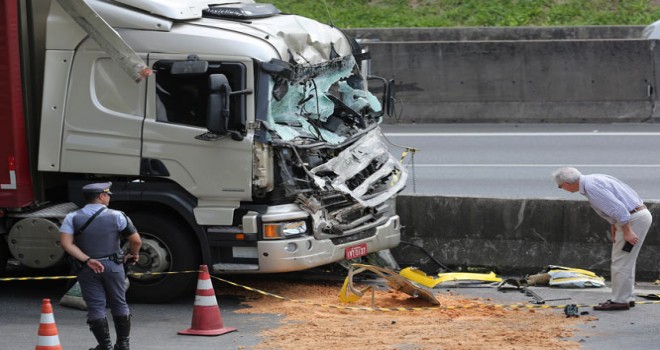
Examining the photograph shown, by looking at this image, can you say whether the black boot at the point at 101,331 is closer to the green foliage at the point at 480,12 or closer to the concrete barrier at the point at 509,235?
the concrete barrier at the point at 509,235

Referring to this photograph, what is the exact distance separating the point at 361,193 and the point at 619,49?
466 inches

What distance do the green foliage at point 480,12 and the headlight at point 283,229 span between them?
16.9 metres

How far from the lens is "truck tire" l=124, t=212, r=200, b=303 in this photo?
1214cm

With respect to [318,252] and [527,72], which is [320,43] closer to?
[318,252]

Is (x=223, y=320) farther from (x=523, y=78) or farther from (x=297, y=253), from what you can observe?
(x=523, y=78)

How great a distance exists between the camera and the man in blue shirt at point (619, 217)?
11664 mm

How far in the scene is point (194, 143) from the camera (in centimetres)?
1184

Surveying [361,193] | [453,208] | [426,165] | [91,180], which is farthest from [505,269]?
[426,165]

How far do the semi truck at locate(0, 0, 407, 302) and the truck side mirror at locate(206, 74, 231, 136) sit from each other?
33 mm

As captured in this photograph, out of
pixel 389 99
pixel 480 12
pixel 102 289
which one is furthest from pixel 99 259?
pixel 480 12

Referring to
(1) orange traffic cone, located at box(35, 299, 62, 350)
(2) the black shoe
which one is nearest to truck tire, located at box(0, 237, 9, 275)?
(1) orange traffic cone, located at box(35, 299, 62, 350)

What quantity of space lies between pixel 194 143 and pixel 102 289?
2.25 m

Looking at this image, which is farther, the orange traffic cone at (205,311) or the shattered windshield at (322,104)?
the shattered windshield at (322,104)

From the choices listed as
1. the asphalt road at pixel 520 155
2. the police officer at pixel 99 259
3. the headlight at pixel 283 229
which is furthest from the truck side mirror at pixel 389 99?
the police officer at pixel 99 259
